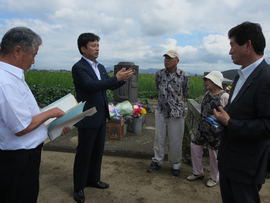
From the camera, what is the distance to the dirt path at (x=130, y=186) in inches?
101

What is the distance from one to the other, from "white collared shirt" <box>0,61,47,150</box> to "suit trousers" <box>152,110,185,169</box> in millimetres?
2155

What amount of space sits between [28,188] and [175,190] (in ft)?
6.46

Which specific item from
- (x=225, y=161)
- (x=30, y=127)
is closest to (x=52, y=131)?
(x=30, y=127)

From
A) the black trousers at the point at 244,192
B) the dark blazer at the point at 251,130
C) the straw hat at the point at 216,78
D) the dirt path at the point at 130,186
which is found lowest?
the dirt path at the point at 130,186

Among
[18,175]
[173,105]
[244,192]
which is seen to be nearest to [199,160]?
[173,105]

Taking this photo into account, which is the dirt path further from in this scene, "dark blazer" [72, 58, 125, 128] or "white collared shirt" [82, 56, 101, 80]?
"white collared shirt" [82, 56, 101, 80]

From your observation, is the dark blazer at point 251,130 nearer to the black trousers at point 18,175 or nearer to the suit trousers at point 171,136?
the black trousers at point 18,175

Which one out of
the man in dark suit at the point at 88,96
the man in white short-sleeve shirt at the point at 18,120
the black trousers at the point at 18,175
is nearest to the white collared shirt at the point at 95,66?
the man in dark suit at the point at 88,96

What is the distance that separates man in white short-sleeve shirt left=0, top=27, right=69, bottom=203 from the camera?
1.24 metres

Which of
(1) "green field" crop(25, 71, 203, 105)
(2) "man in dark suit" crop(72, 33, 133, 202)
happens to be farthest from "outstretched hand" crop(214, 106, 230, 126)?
(1) "green field" crop(25, 71, 203, 105)

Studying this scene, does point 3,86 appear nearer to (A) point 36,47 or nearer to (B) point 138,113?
(A) point 36,47

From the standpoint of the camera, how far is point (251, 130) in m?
1.34

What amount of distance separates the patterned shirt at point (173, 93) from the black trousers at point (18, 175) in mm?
2070

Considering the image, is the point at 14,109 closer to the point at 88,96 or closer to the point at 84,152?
the point at 88,96
